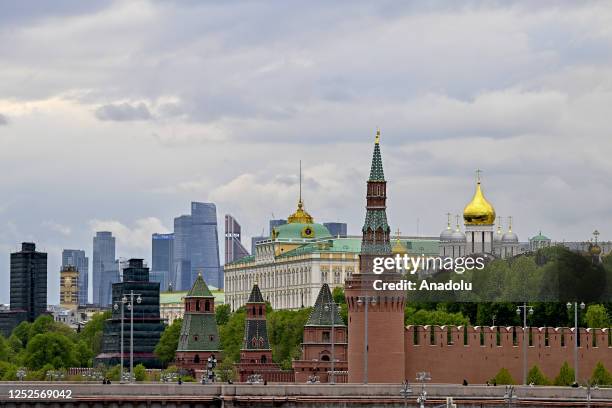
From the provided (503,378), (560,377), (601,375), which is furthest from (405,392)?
(601,375)

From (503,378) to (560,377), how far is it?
4.12 metres

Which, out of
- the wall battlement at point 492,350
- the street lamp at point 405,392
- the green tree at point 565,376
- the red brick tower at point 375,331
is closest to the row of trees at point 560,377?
the green tree at point 565,376

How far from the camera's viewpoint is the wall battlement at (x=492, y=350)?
582ft

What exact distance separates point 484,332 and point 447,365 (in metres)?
3.80

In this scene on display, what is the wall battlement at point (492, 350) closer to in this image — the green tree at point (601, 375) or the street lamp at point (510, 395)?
the green tree at point (601, 375)

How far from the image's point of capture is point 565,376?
17225cm

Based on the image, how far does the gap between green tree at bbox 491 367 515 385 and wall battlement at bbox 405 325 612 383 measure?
104cm

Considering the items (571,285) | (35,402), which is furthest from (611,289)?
(35,402)

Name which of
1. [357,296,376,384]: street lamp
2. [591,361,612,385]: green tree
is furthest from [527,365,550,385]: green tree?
[357,296,376,384]: street lamp

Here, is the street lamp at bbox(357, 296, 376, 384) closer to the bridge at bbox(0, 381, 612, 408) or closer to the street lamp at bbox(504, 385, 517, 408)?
the bridge at bbox(0, 381, 612, 408)

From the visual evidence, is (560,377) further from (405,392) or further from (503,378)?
(405,392)

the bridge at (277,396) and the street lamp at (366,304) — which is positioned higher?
the street lamp at (366,304)

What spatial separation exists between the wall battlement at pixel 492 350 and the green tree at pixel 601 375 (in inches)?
87.1

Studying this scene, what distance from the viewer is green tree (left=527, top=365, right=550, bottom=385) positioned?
562 feet
